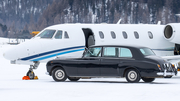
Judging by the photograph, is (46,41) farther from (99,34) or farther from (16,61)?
(99,34)

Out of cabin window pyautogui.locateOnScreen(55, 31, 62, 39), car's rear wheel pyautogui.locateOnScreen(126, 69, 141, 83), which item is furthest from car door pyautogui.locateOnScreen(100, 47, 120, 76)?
cabin window pyautogui.locateOnScreen(55, 31, 62, 39)

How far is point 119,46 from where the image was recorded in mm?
15102

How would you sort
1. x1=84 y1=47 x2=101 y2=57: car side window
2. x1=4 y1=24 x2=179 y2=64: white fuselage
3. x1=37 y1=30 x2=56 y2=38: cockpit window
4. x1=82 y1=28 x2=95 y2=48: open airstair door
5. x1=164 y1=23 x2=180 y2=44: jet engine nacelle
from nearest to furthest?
1. x1=84 y1=47 x2=101 y2=57: car side window
2. x1=4 y1=24 x2=179 y2=64: white fuselage
3. x1=37 y1=30 x2=56 y2=38: cockpit window
4. x1=82 y1=28 x2=95 y2=48: open airstair door
5. x1=164 y1=23 x2=180 y2=44: jet engine nacelle

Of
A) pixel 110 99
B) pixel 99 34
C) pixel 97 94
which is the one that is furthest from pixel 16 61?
pixel 110 99

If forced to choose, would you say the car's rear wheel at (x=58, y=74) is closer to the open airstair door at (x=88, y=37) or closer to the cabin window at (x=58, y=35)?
the cabin window at (x=58, y=35)

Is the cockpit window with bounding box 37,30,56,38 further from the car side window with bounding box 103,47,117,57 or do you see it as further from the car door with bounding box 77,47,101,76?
the car side window with bounding box 103,47,117,57

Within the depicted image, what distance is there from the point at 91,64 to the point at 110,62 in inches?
31.6

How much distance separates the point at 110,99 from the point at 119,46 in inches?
238

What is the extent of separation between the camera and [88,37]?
812 inches

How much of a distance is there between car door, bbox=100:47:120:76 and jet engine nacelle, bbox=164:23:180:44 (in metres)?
7.31

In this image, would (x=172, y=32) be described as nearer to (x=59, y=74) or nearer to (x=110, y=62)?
(x=110, y=62)

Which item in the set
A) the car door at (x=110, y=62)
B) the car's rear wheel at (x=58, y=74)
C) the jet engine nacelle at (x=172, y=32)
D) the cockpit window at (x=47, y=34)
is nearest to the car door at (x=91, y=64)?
the car door at (x=110, y=62)

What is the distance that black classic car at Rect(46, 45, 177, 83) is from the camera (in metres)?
14.2

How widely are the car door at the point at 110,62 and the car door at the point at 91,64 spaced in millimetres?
213
